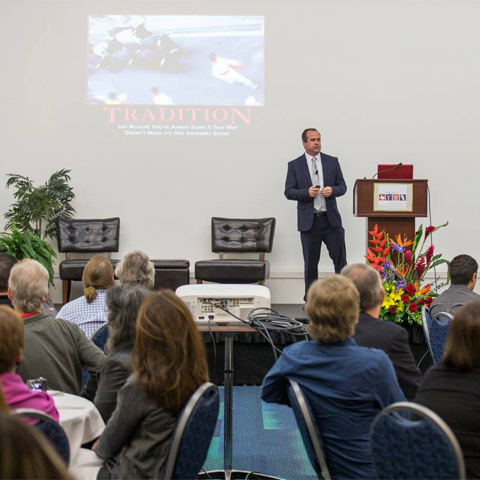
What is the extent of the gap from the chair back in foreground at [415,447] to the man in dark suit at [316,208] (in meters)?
4.46

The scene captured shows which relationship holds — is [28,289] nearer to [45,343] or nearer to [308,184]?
[45,343]

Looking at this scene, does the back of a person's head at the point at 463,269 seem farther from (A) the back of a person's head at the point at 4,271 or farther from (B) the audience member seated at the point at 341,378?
(A) the back of a person's head at the point at 4,271

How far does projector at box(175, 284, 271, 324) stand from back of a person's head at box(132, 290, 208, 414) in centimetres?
132

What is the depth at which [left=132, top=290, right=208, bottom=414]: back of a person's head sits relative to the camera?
5.85 feet

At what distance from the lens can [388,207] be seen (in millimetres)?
5223

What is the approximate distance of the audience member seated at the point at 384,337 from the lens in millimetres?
2248

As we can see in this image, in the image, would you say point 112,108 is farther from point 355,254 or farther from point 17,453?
point 17,453

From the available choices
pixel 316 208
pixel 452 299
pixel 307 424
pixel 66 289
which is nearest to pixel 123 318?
pixel 307 424

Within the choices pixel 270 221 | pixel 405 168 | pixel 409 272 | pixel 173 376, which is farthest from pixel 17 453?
pixel 270 221

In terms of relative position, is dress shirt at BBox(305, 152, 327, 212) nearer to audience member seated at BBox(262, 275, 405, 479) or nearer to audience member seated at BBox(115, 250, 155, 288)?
audience member seated at BBox(115, 250, 155, 288)

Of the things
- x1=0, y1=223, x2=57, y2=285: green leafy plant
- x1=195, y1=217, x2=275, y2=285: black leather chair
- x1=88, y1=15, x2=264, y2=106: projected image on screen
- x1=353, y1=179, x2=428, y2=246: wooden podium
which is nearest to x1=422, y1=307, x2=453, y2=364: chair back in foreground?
x1=353, y1=179, x2=428, y2=246: wooden podium

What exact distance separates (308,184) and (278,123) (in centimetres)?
151

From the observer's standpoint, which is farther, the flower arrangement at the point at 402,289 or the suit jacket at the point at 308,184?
the suit jacket at the point at 308,184

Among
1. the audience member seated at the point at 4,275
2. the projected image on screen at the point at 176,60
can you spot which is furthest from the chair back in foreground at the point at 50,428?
the projected image on screen at the point at 176,60
